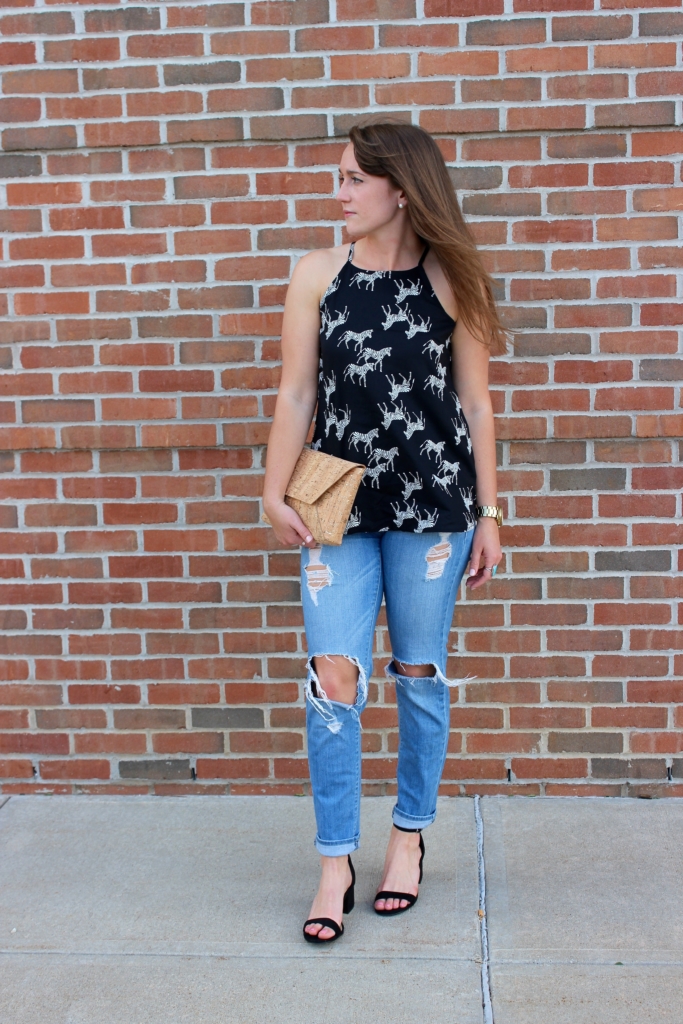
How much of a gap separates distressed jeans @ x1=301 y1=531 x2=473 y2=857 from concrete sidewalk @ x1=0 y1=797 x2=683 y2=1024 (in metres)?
0.33

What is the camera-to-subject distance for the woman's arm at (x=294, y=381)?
102 inches

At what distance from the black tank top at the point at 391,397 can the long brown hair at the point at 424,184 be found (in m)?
0.10

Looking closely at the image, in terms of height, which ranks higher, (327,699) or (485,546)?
(485,546)

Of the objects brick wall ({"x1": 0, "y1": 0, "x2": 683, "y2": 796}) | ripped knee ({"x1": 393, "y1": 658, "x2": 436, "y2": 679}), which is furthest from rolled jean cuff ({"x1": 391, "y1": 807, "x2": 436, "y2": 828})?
brick wall ({"x1": 0, "y1": 0, "x2": 683, "y2": 796})

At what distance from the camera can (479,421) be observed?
8.88ft

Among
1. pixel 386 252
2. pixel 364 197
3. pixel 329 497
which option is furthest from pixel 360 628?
pixel 364 197

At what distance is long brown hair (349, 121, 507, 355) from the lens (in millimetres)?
2514

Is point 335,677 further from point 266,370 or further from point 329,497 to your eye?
point 266,370

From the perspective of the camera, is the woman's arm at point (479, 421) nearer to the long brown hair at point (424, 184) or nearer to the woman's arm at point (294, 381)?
the long brown hair at point (424, 184)

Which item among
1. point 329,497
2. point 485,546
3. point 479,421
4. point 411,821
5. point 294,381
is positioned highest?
point 294,381

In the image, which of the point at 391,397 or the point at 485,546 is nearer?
the point at 391,397

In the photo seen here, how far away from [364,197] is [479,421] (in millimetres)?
638

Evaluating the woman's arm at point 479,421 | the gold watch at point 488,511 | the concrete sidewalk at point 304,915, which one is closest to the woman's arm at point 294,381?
the woman's arm at point 479,421

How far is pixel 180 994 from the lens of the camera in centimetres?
245
